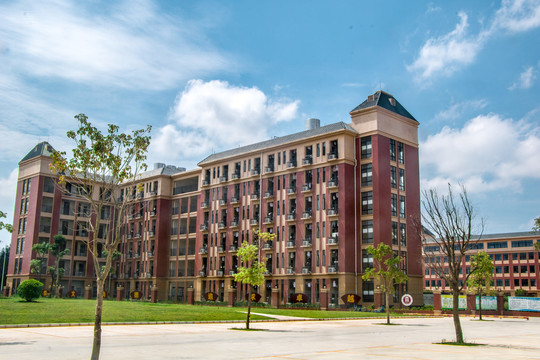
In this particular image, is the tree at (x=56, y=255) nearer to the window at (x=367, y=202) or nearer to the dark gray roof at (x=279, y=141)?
the dark gray roof at (x=279, y=141)

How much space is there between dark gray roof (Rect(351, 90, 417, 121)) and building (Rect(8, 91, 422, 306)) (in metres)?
0.21

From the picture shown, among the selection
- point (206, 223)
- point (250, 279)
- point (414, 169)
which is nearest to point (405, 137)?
point (414, 169)

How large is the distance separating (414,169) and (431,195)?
4672 centimetres

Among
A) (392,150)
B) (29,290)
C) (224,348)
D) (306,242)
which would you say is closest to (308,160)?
(306,242)

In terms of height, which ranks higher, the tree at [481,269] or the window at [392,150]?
the window at [392,150]

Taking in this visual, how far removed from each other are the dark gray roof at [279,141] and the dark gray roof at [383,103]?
2.96m

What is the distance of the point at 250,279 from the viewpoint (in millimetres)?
31359

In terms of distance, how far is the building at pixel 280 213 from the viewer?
2436 inches

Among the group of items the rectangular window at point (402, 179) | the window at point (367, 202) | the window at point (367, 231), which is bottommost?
the window at point (367, 231)

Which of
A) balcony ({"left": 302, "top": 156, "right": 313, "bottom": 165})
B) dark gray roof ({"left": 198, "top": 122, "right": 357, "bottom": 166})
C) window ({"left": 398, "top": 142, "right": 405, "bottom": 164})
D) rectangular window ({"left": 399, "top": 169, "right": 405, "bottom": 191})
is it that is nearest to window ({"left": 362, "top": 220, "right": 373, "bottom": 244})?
rectangular window ({"left": 399, "top": 169, "right": 405, "bottom": 191})

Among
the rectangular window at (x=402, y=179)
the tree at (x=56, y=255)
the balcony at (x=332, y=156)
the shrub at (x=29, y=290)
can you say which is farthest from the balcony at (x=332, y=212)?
the tree at (x=56, y=255)

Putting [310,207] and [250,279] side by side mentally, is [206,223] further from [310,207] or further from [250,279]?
[250,279]

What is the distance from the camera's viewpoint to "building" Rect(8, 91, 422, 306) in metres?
61.9

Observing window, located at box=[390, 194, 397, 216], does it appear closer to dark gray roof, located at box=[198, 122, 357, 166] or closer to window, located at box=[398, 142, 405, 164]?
window, located at box=[398, 142, 405, 164]
